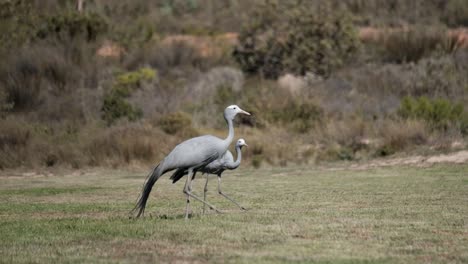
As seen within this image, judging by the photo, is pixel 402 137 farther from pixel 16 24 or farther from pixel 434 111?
pixel 16 24

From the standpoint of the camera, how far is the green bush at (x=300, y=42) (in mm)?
42719

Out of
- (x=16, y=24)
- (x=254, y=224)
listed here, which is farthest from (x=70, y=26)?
(x=254, y=224)

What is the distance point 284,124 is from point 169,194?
46.6ft

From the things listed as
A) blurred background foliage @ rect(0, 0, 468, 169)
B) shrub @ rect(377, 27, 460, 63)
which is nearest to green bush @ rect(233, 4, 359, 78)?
blurred background foliage @ rect(0, 0, 468, 169)

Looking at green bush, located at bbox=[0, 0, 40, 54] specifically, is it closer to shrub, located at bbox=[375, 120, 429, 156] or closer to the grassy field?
shrub, located at bbox=[375, 120, 429, 156]

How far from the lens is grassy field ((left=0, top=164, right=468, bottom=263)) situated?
420 inches

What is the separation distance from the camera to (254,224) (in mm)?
12938

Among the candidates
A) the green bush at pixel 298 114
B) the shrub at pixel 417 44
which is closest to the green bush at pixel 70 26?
the green bush at pixel 298 114

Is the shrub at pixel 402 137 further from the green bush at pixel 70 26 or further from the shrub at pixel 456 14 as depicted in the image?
the shrub at pixel 456 14

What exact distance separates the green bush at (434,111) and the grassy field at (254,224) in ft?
30.6

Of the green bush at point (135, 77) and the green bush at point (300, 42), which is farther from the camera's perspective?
the green bush at point (300, 42)

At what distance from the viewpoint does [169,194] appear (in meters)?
19.4

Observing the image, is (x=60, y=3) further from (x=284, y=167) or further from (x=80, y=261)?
(x=80, y=261)

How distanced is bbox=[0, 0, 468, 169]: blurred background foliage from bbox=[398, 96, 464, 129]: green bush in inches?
1.9
